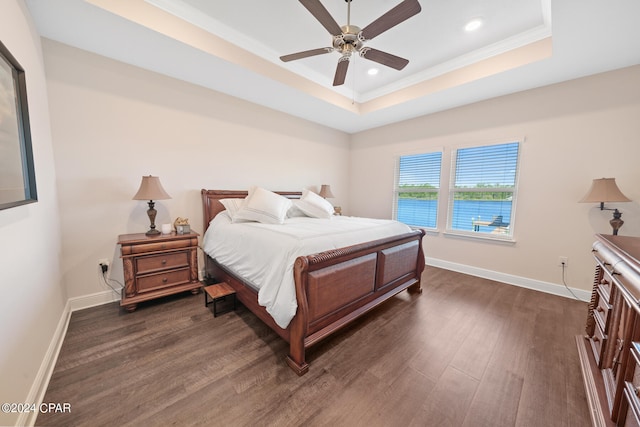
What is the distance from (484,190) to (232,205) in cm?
373

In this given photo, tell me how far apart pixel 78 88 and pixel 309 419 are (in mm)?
3554

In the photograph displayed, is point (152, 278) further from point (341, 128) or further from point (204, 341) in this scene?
point (341, 128)

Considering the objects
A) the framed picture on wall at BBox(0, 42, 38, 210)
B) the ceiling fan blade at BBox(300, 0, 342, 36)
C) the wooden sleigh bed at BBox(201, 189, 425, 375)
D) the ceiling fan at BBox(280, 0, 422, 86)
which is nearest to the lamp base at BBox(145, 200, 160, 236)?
the wooden sleigh bed at BBox(201, 189, 425, 375)

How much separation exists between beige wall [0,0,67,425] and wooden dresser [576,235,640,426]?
8.94 feet

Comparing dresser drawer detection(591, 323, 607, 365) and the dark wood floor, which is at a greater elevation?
dresser drawer detection(591, 323, 607, 365)

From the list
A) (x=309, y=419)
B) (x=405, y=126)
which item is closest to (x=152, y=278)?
(x=309, y=419)

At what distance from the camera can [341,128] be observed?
4859 mm

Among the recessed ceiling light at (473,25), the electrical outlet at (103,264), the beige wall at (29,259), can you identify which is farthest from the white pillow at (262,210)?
the recessed ceiling light at (473,25)

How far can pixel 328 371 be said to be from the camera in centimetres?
162

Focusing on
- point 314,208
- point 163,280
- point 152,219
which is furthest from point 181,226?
point 314,208

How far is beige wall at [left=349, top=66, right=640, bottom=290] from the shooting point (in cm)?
250

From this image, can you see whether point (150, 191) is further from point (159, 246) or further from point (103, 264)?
point (103, 264)

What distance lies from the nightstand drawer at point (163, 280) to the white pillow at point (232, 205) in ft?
2.77

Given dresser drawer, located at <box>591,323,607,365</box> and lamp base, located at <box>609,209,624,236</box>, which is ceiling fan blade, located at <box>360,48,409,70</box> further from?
lamp base, located at <box>609,209,624,236</box>
